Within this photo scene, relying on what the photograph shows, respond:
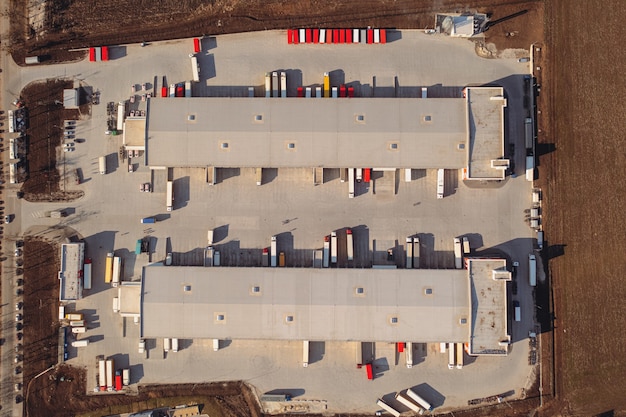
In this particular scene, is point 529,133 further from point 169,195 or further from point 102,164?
point 102,164

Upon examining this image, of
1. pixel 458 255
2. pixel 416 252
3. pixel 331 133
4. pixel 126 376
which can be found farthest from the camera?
pixel 126 376

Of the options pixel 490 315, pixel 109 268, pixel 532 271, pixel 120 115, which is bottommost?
pixel 490 315

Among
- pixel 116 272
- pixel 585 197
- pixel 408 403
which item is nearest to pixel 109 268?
pixel 116 272

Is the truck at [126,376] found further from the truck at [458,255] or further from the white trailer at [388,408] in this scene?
the truck at [458,255]

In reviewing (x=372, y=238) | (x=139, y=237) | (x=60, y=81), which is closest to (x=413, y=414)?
(x=372, y=238)

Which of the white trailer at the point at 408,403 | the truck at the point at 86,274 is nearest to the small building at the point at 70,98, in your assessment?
the truck at the point at 86,274

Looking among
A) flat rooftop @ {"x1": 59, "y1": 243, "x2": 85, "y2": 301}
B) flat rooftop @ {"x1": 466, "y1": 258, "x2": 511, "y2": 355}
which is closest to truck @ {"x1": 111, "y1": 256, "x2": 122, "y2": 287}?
flat rooftop @ {"x1": 59, "y1": 243, "x2": 85, "y2": 301}

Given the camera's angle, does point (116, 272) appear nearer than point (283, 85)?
Yes
